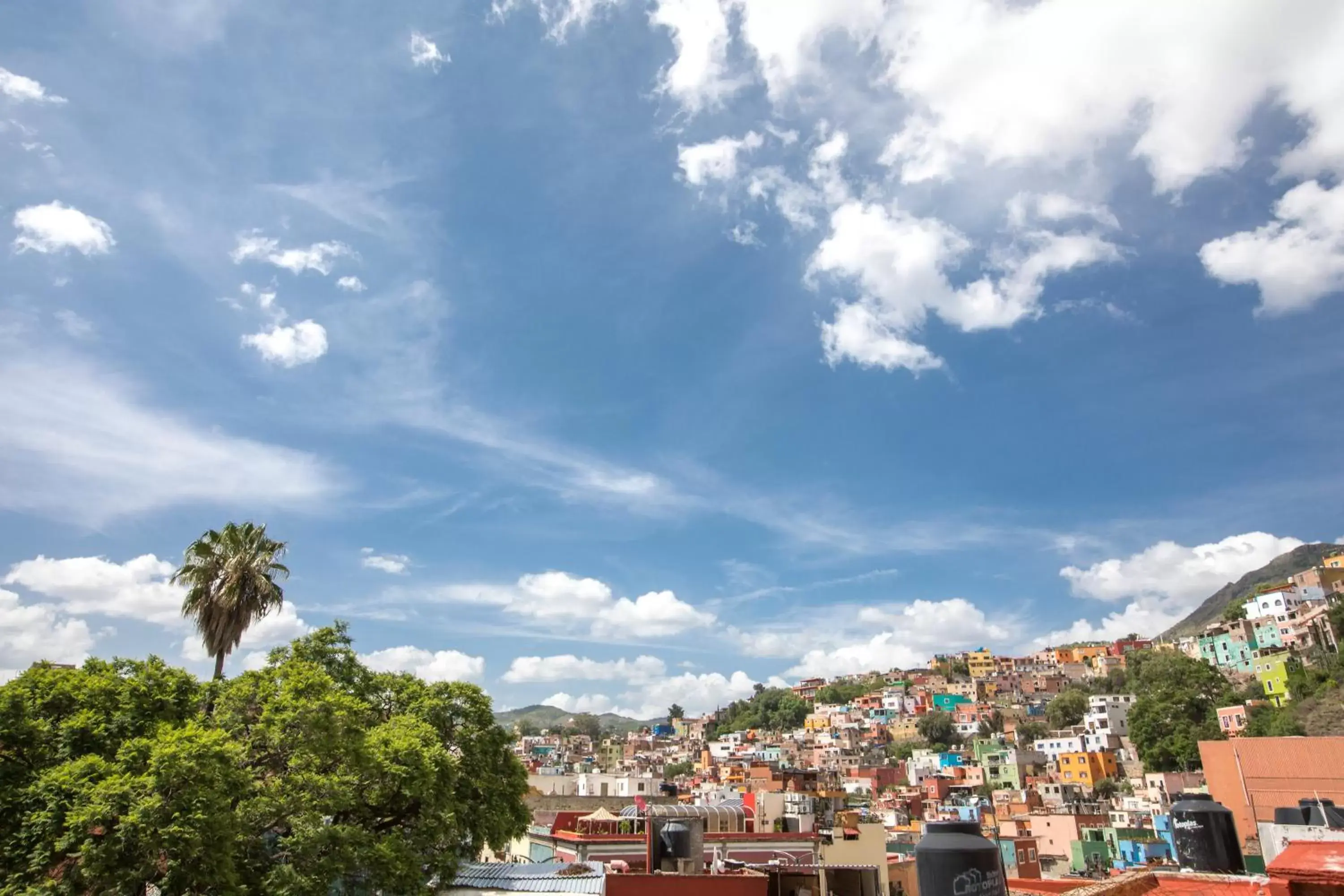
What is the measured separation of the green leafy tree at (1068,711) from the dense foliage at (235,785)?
11718 centimetres

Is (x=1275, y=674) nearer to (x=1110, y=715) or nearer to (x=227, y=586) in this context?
(x=1110, y=715)

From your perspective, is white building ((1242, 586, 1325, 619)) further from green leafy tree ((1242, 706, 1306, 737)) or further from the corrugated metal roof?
the corrugated metal roof

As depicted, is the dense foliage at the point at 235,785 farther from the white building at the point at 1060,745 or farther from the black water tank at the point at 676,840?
the white building at the point at 1060,745

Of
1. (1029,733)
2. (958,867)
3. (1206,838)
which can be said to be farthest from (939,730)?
(958,867)

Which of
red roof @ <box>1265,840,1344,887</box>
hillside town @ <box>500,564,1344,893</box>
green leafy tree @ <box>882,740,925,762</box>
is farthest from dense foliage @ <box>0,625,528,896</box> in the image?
green leafy tree @ <box>882,740,925,762</box>

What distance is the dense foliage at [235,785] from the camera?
42.6ft

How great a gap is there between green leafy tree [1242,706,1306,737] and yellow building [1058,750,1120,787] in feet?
53.5

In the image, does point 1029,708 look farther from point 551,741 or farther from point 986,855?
point 986,855

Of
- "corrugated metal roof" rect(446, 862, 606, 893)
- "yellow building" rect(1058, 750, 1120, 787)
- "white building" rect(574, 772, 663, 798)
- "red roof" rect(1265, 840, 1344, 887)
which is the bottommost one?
"corrugated metal roof" rect(446, 862, 606, 893)

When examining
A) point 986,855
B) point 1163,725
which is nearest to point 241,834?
point 986,855

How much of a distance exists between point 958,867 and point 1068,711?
126 metres

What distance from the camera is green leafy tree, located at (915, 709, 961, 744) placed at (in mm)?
128113

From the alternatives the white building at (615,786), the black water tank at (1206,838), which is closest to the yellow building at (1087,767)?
the white building at (615,786)

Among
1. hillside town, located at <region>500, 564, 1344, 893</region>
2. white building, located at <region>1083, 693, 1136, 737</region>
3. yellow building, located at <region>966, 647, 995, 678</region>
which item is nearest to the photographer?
hillside town, located at <region>500, 564, 1344, 893</region>
